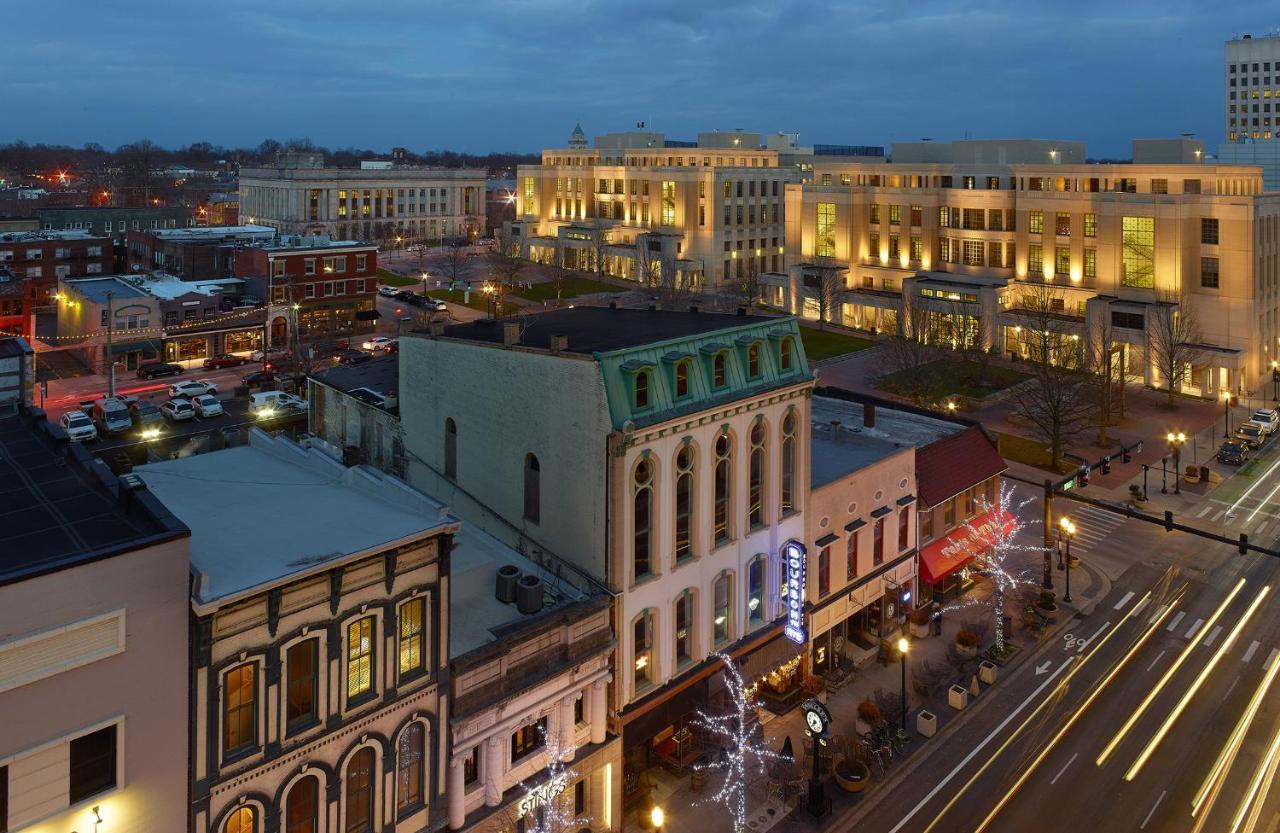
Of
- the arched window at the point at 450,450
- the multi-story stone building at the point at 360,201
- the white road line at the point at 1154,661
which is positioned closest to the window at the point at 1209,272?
the white road line at the point at 1154,661

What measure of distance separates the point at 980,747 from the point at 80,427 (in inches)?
2338

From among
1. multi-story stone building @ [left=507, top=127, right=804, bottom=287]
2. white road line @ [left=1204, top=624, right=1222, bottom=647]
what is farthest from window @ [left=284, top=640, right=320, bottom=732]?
multi-story stone building @ [left=507, top=127, right=804, bottom=287]

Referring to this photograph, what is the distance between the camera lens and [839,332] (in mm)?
100438

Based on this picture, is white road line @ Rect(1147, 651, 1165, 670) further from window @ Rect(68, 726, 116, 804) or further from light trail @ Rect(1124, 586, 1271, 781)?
window @ Rect(68, 726, 116, 804)

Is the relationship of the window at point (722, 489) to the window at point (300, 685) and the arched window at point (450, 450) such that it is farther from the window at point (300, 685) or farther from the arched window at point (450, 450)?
the window at point (300, 685)

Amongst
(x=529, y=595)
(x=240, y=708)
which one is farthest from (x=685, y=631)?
(x=240, y=708)

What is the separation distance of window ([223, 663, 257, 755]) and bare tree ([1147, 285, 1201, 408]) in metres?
75.8

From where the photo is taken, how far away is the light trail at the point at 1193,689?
1130 inches

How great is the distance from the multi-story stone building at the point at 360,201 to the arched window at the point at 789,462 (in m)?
154

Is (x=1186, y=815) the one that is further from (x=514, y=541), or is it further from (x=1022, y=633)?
(x=514, y=541)

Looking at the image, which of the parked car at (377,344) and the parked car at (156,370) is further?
the parked car at (377,344)

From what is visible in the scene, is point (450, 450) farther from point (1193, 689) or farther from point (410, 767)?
point (1193, 689)

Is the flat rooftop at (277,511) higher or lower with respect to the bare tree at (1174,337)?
lower

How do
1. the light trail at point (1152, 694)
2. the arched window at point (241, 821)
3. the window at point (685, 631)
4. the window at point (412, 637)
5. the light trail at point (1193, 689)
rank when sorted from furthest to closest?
the light trail at point (1152, 694) → the light trail at point (1193, 689) → the window at point (685, 631) → the window at point (412, 637) → the arched window at point (241, 821)
